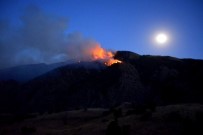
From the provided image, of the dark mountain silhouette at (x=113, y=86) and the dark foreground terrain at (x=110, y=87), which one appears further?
the dark mountain silhouette at (x=113, y=86)

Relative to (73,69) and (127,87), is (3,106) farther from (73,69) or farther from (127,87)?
(127,87)

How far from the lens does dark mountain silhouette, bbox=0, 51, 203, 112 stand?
78.9 m

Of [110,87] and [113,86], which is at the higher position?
[113,86]

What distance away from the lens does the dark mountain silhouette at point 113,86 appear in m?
78.9

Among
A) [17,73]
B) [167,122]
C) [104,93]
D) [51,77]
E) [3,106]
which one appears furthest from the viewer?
[17,73]

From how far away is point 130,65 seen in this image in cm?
9275

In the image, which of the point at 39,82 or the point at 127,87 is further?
the point at 39,82

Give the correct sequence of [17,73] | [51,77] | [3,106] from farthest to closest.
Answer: [17,73] < [51,77] < [3,106]

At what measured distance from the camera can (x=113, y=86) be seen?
83500 millimetres

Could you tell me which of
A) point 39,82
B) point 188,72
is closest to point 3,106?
point 39,82

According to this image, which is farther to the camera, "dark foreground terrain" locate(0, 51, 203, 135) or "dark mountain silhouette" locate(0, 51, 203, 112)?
"dark mountain silhouette" locate(0, 51, 203, 112)

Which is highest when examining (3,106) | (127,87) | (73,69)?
(73,69)

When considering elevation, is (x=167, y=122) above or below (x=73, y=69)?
below

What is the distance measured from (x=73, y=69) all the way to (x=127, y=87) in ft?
86.5
